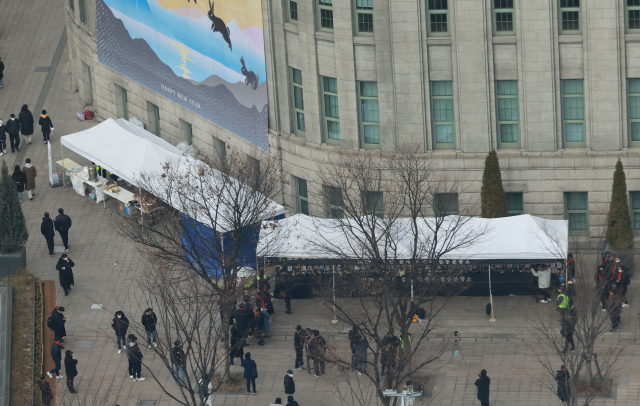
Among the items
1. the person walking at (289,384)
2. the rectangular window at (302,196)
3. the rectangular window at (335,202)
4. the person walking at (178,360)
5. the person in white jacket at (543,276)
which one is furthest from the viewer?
the rectangular window at (302,196)

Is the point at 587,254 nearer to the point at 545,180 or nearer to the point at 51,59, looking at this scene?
the point at 545,180

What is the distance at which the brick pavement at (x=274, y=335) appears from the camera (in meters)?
46.8

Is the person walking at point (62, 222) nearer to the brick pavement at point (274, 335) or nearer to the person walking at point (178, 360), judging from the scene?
the brick pavement at point (274, 335)

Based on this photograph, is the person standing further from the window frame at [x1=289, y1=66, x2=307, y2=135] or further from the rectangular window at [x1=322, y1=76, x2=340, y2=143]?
the rectangular window at [x1=322, y1=76, x2=340, y2=143]

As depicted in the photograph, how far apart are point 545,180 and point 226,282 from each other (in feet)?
40.1

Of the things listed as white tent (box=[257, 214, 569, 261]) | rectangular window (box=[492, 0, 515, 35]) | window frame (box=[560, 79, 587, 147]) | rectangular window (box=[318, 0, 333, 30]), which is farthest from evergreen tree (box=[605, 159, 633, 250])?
rectangular window (box=[318, 0, 333, 30])

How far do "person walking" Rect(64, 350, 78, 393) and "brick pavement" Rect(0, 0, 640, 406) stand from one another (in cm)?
33

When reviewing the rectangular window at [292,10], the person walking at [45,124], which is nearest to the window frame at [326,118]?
the rectangular window at [292,10]

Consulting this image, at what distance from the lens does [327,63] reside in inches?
2125

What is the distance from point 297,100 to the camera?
5581 cm

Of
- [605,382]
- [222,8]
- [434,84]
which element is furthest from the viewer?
[222,8]

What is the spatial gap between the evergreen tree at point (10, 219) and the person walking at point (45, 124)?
1161 centimetres

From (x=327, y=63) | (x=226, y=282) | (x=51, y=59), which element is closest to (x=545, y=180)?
(x=327, y=63)

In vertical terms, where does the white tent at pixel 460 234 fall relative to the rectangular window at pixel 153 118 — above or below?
below
